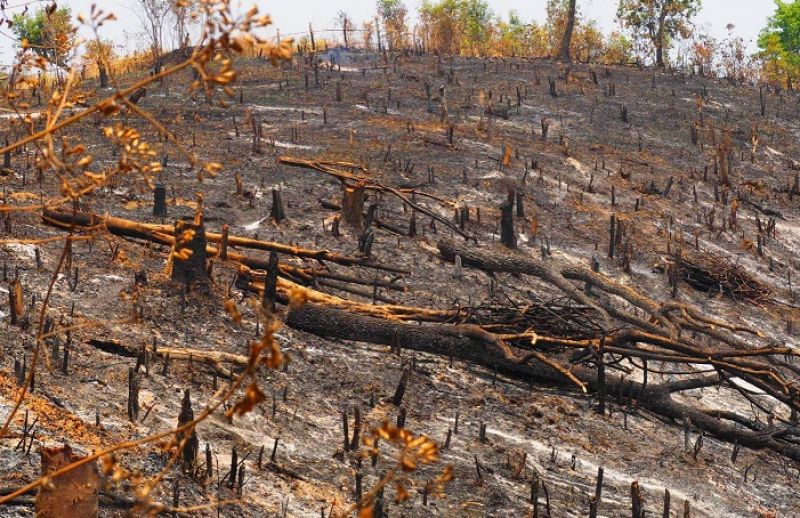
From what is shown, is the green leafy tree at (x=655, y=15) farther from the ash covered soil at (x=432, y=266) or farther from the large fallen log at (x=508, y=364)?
the large fallen log at (x=508, y=364)

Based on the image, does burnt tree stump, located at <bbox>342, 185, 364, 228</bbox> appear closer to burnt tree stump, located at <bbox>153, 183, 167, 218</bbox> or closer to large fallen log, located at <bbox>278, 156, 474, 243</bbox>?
large fallen log, located at <bbox>278, 156, 474, 243</bbox>

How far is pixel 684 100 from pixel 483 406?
1970 cm

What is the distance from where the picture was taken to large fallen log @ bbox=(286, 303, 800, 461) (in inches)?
400

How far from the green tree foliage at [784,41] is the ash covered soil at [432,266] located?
1559cm

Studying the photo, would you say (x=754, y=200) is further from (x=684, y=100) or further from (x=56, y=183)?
(x=56, y=183)

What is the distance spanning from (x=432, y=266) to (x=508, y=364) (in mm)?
3812

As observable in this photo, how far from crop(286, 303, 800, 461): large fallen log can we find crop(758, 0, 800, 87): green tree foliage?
36.5 m

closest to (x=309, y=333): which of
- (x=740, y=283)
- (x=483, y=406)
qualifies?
(x=483, y=406)

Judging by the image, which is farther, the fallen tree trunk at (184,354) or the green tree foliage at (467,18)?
the green tree foliage at (467,18)

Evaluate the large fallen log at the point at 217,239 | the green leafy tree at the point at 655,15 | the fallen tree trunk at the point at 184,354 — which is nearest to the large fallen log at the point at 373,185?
the large fallen log at the point at 217,239

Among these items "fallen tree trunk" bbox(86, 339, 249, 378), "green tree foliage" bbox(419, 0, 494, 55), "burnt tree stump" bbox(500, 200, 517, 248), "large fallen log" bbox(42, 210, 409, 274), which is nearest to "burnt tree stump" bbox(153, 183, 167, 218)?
"large fallen log" bbox(42, 210, 409, 274)

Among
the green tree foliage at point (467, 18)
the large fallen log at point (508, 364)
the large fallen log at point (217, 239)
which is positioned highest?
the green tree foliage at point (467, 18)

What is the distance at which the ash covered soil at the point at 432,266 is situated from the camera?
7879mm

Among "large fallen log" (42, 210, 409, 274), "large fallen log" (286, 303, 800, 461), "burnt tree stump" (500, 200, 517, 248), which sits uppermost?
"large fallen log" (42, 210, 409, 274)
